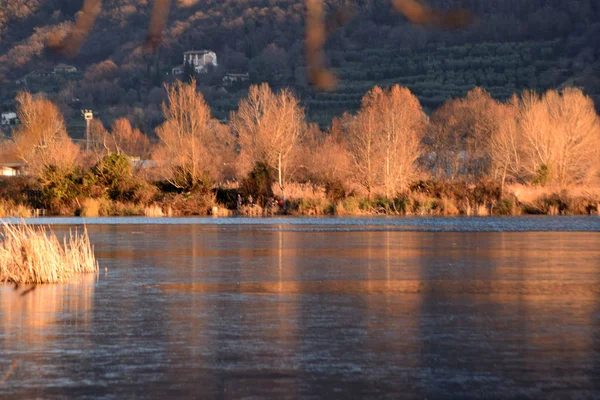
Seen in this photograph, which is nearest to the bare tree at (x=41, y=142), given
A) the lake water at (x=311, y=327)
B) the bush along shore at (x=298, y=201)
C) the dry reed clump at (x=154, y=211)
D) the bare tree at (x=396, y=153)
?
the bush along shore at (x=298, y=201)

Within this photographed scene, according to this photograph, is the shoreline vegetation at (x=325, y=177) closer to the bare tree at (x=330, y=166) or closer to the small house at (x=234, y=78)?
the bare tree at (x=330, y=166)

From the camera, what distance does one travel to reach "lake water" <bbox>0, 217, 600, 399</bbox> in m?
8.42

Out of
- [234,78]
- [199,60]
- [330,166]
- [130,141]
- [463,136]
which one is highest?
[199,60]

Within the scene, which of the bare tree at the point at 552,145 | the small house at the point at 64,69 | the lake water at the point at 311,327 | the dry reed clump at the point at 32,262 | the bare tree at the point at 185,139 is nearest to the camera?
the lake water at the point at 311,327

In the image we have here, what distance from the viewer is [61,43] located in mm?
6418

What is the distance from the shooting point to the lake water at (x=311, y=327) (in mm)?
8422

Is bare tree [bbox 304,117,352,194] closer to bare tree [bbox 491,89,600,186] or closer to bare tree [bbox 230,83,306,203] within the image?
bare tree [bbox 230,83,306,203]

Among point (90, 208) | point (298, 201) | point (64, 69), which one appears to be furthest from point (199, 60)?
point (298, 201)

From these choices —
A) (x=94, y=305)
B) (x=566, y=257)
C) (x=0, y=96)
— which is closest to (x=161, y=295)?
(x=94, y=305)

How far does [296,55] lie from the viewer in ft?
476

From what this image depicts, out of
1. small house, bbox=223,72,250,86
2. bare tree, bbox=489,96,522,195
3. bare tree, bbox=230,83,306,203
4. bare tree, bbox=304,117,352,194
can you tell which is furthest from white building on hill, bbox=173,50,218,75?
bare tree, bbox=489,96,522,195

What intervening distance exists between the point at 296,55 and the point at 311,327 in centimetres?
13539

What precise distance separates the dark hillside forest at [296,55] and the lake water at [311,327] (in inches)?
3853

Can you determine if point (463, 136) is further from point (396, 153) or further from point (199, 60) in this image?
point (199, 60)
